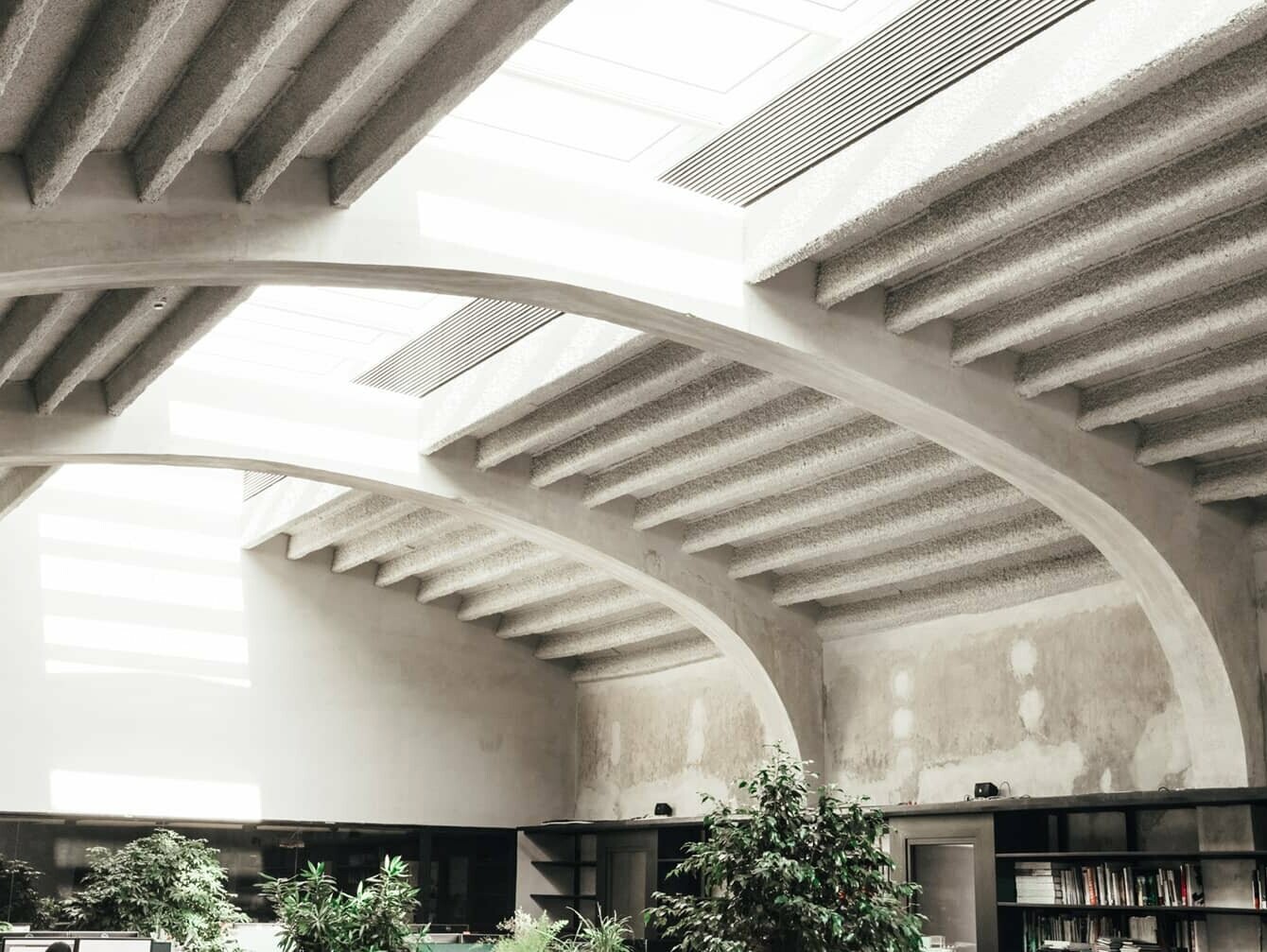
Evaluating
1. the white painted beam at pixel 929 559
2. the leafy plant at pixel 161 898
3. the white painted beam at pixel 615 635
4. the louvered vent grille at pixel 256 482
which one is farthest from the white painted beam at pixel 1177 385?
the leafy plant at pixel 161 898

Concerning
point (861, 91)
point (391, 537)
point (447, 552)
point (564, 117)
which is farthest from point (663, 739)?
point (861, 91)

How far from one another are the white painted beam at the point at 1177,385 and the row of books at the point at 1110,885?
279 centimetres

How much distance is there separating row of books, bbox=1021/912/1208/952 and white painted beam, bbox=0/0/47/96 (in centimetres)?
781

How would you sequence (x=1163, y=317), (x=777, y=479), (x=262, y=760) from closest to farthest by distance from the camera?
1. (x=1163, y=317)
2. (x=777, y=479)
3. (x=262, y=760)

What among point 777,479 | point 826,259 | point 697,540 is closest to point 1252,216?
point 826,259

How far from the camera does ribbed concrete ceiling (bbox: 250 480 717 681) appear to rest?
13.2 m

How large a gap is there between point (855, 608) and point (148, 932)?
21.3ft

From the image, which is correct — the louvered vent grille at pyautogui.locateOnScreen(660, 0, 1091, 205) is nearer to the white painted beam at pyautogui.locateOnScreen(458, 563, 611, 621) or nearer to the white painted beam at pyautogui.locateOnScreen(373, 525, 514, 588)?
the white painted beam at pyautogui.locateOnScreen(373, 525, 514, 588)

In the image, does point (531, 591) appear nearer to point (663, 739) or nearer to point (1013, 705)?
point (663, 739)

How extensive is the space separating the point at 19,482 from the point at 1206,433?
8.59 m

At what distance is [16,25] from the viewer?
178 inches

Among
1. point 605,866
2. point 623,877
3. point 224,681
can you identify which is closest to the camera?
point 623,877

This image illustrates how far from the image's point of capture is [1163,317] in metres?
7.58

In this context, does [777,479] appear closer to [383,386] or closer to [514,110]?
[383,386]
